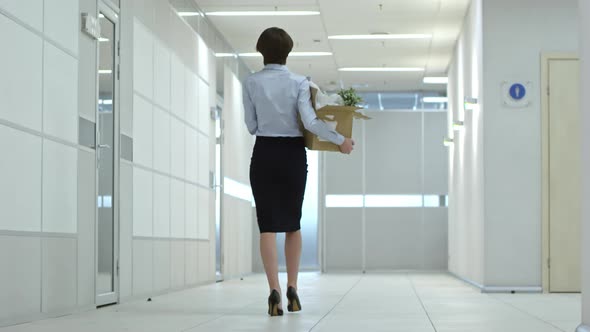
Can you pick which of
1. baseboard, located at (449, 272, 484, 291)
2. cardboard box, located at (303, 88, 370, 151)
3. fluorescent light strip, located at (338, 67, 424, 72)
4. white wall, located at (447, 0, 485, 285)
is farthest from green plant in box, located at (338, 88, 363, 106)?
fluorescent light strip, located at (338, 67, 424, 72)

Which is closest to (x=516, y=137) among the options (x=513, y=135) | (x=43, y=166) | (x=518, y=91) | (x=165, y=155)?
(x=513, y=135)

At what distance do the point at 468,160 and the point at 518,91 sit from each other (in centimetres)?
239

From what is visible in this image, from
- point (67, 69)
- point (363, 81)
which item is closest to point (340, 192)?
point (363, 81)

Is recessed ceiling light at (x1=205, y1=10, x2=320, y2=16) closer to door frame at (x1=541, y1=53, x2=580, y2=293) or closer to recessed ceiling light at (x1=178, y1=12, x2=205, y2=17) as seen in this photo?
recessed ceiling light at (x1=178, y1=12, x2=205, y2=17)

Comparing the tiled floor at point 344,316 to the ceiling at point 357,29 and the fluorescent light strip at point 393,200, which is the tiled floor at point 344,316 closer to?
the ceiling at point 357,29

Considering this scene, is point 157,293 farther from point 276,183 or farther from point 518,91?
point 276,183

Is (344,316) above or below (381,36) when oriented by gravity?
below

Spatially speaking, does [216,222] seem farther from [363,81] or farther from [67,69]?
[67,69]

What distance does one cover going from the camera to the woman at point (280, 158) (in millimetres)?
5098

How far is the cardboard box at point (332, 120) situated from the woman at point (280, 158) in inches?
1.9

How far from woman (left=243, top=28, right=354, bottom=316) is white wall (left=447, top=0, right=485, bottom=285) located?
4.33 m

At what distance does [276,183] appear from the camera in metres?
5.12

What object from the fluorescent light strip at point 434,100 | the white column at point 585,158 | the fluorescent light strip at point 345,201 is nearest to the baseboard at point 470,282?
the fluorescent light strip at point 345,201

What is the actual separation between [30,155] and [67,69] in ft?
2.99
